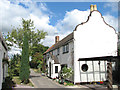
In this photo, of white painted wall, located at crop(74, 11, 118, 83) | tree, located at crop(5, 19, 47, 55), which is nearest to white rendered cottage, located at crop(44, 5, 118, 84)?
white painted wall, located at crop(74, 11, 118, 83)

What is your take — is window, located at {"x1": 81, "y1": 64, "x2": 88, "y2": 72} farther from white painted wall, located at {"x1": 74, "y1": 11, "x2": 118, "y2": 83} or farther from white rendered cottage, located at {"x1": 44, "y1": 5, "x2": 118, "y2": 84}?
white painted wall, located at {"x1": 74, "y1": 11, "x2": 118, "y2": 83}

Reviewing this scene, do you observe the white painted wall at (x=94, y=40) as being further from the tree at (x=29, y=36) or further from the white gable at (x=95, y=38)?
the tree at (x=29, y=36)

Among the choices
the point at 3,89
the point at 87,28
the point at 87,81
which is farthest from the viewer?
the point at 87,28

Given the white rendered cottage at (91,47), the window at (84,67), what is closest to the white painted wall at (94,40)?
the white rendered cottage at (91,47)

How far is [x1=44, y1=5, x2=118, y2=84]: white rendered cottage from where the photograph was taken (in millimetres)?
18906

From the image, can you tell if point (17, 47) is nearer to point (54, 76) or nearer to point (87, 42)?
point (54, 76)

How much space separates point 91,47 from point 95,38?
160cm

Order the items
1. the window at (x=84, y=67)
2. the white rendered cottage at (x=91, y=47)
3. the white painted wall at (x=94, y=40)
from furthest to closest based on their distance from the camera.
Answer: the white painted wall at (x=94, y=40) < the window at (x=84, y=67) < the white rendered cottage at (x=91, y=47)

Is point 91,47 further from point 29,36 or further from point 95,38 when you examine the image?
point 29,36

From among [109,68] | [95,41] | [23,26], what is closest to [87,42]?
[95,41]

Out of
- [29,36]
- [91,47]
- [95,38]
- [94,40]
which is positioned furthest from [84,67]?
[29,36]

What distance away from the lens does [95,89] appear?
1482 cm

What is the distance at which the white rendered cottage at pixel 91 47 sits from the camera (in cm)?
1891

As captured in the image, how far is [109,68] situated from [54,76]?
1558cm
